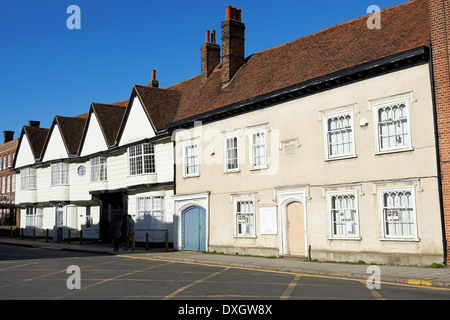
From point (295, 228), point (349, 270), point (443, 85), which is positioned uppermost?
point (443, 85)

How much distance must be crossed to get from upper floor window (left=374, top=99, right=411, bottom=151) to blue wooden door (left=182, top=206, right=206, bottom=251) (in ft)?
34.9

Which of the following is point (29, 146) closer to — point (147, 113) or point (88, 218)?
point (88, 218)

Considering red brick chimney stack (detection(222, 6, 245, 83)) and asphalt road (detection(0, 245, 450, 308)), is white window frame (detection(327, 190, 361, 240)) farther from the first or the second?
red brick chimney stack (detection(222, 6, 245, 83))

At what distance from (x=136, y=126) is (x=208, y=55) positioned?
240 inches

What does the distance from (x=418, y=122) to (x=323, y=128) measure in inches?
151

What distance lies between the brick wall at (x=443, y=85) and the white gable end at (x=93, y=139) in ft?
72.8

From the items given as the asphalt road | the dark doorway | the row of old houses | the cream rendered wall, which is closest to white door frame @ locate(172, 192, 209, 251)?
the row of old houses

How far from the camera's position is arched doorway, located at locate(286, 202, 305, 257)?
63.3 feet

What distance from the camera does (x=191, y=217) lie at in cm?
2506

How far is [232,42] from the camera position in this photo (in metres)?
25.2

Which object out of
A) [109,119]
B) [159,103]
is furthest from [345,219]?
[109,119]

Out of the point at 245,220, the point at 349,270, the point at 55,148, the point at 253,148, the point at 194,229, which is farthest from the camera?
the point at 55,148
